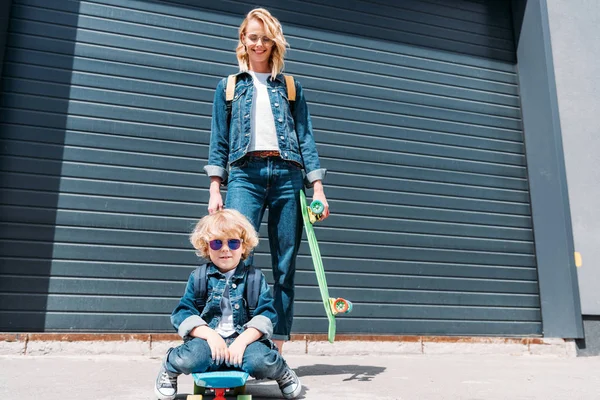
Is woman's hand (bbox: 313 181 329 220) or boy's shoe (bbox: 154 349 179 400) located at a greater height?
woman's hand (bbox: 313 181 329 220)

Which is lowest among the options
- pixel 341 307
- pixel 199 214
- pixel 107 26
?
pixel 341 307

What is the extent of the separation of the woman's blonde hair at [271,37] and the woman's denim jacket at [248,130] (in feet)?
0.24

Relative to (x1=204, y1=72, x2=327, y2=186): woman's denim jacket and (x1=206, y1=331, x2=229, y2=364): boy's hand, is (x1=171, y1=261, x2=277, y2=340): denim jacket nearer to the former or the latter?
(x1=206, y1=331, x2=229, y2=364): boy's hand

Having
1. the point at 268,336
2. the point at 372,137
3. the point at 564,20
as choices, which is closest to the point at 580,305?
the point at 372,137

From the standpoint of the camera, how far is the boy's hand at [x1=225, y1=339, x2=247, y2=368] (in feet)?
7.14

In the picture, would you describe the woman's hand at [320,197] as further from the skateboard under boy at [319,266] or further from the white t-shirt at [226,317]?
the white t-shirt at [226,317]

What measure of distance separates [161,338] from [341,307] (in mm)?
2197

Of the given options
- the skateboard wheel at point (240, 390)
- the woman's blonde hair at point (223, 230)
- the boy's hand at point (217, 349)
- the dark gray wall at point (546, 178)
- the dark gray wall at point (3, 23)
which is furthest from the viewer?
the dark gray wall at point (546, 178)

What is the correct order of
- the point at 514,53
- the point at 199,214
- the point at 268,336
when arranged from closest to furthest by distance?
the point at 268,336
the point at 199,214
the point at 514,53

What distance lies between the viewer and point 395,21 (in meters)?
6.14

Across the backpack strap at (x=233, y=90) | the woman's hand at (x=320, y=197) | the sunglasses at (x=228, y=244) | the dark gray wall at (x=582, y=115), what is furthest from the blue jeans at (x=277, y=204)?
the dark gray wall at (x=582, y=115)

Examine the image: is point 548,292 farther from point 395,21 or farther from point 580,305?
point 395,21

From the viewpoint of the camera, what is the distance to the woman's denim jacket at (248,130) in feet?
9.78

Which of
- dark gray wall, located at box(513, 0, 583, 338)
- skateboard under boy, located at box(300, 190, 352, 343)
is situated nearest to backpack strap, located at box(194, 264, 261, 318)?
skateboard under boy, located at box(300, 190, 352, 343)
